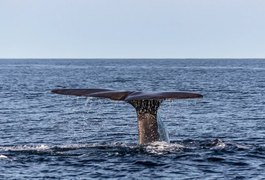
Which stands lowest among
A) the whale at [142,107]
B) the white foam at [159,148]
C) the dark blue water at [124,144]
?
the dark blue water at [124,144]

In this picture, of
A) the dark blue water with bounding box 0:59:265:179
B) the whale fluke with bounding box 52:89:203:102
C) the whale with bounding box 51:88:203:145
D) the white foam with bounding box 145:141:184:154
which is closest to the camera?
the whale fluke with bounding box 52:89:203:102

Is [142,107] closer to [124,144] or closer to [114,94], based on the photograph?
[114,94]

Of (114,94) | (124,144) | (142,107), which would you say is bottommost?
(124,144)

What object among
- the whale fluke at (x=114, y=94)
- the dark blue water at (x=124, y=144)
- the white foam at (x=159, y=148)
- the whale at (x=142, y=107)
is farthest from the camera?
the white foam at (x=159, y=148)

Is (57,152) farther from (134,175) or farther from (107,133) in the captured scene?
(107,133)

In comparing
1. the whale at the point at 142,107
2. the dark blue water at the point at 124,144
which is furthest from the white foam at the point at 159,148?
the whale at the point at 142,107

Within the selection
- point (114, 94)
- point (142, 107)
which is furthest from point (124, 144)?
point (114, 94)

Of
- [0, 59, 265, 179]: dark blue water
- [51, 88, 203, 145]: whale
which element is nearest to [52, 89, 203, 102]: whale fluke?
[51, 88, 203, 145]: whale

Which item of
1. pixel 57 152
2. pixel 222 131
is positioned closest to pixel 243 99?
pixel 222 131

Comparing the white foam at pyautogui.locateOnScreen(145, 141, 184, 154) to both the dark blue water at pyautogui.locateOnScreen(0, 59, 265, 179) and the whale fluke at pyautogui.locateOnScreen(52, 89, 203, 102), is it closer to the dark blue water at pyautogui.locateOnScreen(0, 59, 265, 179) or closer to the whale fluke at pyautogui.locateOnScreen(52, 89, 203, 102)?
the dark blue water at pyautogui.locateOnScreen(0, 59, 265, 179)

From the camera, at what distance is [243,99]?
56031 mm

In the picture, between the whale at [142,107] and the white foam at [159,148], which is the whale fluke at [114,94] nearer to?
the whale at [142,107]

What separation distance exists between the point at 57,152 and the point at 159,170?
4843mm

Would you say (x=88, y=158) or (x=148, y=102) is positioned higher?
(x=148, y=102)
